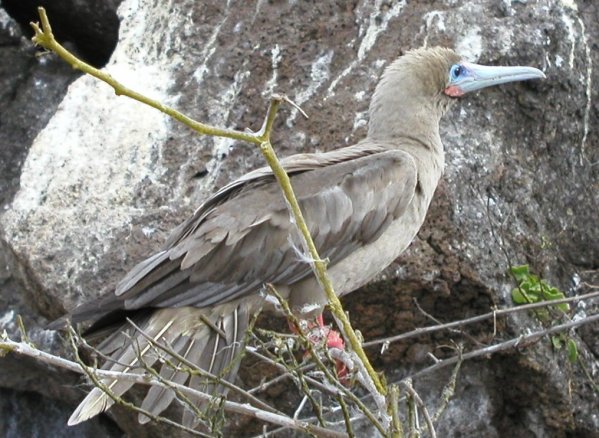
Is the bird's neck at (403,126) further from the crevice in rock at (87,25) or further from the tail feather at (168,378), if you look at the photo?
the crevice in rock at (87,25)

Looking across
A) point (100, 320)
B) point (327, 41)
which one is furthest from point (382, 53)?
point (100, 320)

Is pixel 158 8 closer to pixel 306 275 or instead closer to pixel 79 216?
pixel 79 216

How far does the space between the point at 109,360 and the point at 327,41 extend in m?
2.19

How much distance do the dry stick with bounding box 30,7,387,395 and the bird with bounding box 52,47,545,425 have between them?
1422 millimetres

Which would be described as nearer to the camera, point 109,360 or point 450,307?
point 109,360

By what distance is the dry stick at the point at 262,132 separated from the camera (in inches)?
141

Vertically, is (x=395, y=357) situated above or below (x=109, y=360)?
below

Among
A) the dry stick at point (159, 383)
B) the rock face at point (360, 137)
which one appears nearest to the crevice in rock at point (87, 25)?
the rock face at point (360, 137)

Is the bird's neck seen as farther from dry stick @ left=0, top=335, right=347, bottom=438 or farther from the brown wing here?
dry stick @ left=0, top=335, right=347, bottom=438

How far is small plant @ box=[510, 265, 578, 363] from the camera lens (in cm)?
618

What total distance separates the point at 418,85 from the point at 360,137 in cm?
38

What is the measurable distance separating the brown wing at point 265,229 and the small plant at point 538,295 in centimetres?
67

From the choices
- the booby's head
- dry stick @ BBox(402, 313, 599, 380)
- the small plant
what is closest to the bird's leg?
dry stick @ BBox(402, 313, 599, 380)

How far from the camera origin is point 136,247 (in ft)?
20.7
